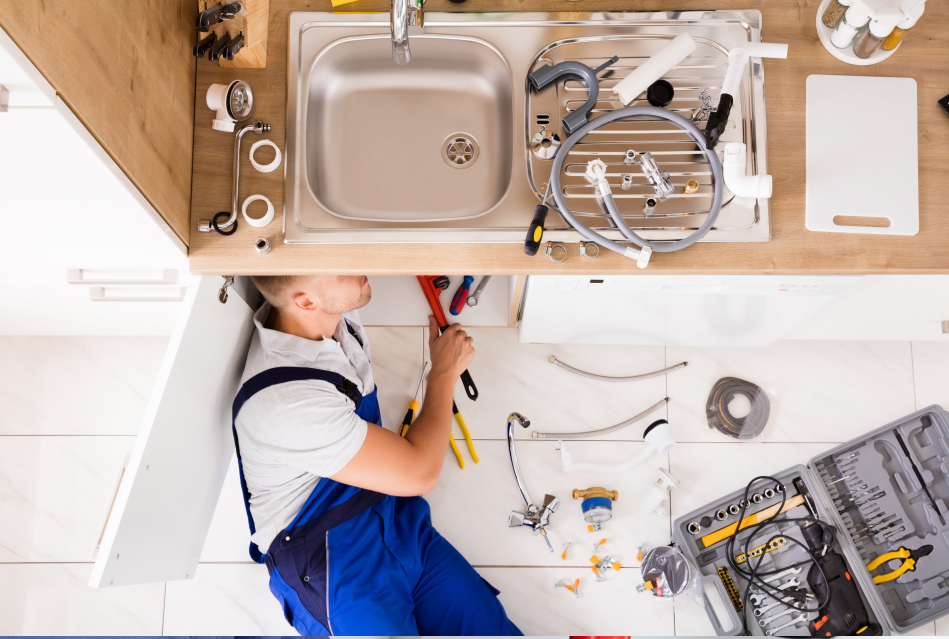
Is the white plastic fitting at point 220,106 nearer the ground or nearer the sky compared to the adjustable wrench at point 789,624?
nearer the sky

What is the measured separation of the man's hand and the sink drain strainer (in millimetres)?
629

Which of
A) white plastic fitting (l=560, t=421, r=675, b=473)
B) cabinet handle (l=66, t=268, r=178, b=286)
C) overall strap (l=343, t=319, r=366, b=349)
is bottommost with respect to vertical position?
white plastic fitting (l=560, t=421, r=675, b=473)

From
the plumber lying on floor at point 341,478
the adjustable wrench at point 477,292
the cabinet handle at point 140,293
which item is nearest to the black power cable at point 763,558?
the plumber lying on floor at point 341,478

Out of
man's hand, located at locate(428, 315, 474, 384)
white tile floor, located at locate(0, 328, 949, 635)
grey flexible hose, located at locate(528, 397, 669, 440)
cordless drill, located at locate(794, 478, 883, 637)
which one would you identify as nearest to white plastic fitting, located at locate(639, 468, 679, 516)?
white tile floor, located at locate(0, 328, 949, 635)

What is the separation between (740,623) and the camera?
6.46 feet

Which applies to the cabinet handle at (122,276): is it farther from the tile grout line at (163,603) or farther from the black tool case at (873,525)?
the black tool case at (873,525)

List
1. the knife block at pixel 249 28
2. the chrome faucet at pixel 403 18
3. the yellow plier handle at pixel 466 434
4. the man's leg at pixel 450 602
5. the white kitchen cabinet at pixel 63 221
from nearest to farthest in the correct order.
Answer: the white kitchen cabinet at pixel 63 221
the chrome faucet at pixel 403 18
the knife block at pixel 249 28
the man's leg at pixel 450 602
the yellow plier handle at pixel 466 434

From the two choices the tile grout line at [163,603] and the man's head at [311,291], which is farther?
the tile grout line at [163,603]

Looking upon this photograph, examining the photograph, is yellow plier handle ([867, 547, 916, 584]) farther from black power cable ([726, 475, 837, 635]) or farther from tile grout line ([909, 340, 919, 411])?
tile grout line ([909, 340, 919, 411])

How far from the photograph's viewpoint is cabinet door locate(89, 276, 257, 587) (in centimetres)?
124

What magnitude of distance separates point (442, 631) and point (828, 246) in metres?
1.47

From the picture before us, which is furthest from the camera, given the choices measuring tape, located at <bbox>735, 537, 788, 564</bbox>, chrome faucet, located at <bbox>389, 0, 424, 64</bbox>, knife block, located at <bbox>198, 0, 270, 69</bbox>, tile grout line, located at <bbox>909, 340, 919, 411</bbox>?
tile grout line, located at <bbox>909, 340, 919, 411</bbox>

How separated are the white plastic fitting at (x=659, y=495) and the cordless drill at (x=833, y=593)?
0.43 meters

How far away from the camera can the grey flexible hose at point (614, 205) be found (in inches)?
49.7
